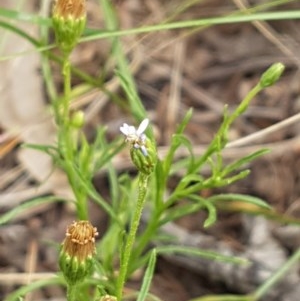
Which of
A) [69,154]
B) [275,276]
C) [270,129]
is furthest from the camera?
[275,276]

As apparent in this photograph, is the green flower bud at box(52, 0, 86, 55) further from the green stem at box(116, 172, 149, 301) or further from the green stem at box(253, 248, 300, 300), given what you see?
the green stem at box(253, 248, 300, 300)

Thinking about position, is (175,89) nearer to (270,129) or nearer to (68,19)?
(270,129)

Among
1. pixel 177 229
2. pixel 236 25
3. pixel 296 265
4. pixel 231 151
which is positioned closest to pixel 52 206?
pixel 177 229

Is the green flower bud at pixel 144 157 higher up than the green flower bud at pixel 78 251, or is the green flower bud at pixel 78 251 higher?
the green flower bud at pixel 144 157

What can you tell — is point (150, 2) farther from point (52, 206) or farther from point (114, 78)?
point (52, 206)

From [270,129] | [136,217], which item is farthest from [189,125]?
[136,217]

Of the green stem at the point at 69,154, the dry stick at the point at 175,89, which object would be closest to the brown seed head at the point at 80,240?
the green stem at the point at 69,154

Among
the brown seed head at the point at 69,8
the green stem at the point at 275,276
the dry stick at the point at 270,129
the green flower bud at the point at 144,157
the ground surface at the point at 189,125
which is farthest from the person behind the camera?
the ground surface at the point at 189,125

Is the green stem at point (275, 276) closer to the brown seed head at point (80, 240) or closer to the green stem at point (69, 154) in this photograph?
the green stem at point (69, 154)
